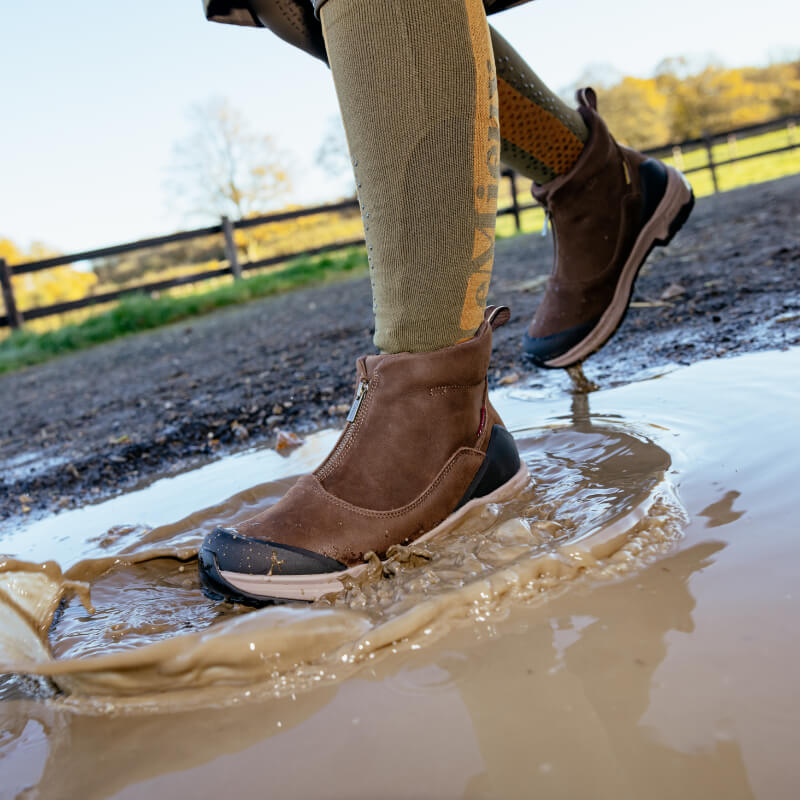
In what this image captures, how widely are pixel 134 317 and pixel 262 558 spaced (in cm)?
767

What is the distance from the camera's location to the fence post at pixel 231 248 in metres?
10.3

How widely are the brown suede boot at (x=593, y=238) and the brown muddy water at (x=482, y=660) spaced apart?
19.6 inches

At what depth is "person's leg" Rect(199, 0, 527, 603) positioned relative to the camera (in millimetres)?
950

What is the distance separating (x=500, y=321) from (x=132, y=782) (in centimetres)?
82

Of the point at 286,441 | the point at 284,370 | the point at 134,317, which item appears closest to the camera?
the point at 286,441

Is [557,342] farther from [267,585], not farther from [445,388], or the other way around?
[267,585]

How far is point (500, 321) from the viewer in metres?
1.18

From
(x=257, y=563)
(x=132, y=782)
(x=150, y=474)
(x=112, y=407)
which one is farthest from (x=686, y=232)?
(x=132, y=782)

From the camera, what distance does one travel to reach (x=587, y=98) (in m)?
1.61

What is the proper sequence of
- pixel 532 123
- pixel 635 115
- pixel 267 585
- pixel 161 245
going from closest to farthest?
1. pixel 267 585
2. pixel 532 123
3. pixel 161 245
4. pixel 635 115

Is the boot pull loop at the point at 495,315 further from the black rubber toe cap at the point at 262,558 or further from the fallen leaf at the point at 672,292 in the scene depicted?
the fallen leaf at the point at 672,292

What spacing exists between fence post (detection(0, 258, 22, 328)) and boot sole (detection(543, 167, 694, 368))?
355 inches

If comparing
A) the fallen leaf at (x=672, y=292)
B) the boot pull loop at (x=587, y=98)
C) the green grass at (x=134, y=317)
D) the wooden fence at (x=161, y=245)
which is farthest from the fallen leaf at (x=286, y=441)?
the wooden fence at (x=161, y=245)

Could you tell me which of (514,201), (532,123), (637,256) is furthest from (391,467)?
(514,201)
